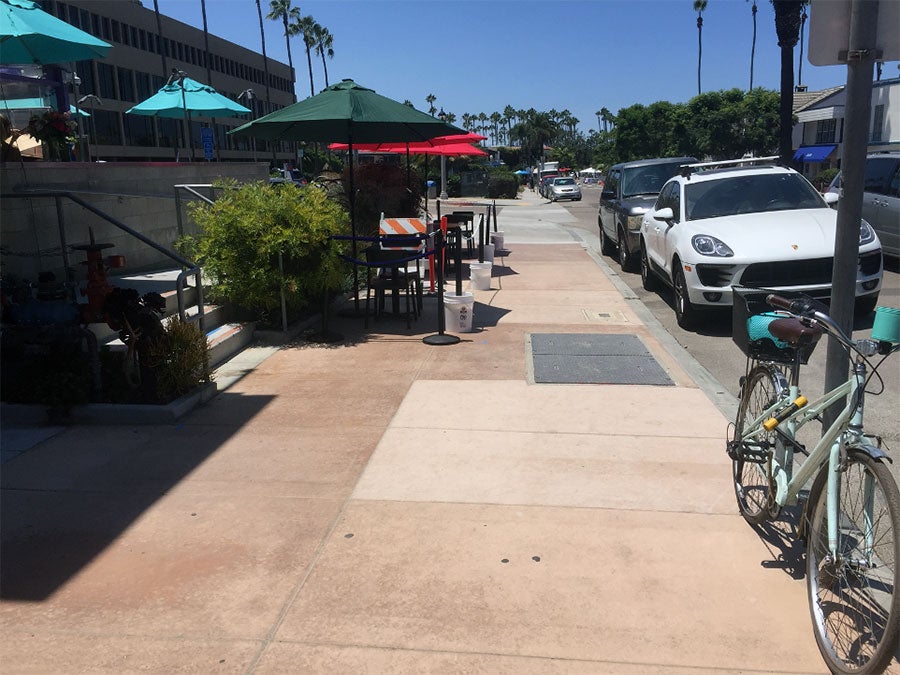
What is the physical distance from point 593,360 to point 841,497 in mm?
4693

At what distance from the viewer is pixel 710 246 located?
896 centimetres

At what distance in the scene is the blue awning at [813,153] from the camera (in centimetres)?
5081

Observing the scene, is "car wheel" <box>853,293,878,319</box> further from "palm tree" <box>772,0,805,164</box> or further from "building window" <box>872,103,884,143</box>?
"building window" <box>872,103,884,143</box>

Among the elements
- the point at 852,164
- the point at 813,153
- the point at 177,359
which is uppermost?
the point at 813,153

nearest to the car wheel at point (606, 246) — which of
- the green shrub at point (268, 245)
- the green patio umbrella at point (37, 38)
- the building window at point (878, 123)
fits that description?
the green shrub at point (268, 245)

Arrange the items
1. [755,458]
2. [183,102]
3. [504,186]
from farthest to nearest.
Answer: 1. [504,186]
2. [183,102]
3. [755,458]

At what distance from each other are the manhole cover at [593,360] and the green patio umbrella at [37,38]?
654 centimetres

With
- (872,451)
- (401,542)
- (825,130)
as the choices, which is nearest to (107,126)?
(825,130)

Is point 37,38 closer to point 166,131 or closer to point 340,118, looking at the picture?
point 340,118

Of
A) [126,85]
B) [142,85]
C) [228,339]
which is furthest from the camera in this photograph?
[142,85]

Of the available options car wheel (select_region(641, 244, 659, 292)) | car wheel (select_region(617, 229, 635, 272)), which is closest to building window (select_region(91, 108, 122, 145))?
car wheel (select_region(617, 229, 635, 272))

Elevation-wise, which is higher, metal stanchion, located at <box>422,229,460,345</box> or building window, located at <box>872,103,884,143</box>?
building window, located at <box>872,103,884,143</box>

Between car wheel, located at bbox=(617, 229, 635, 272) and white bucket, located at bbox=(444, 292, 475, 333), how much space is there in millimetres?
5967

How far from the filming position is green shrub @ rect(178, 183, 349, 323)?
8.24m
